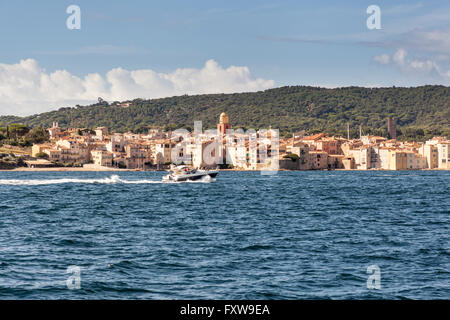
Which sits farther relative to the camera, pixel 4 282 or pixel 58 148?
pixel 58 148

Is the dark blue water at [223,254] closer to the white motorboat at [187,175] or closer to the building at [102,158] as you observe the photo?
the white motorboat at [187,175]

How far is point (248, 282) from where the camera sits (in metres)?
13.1

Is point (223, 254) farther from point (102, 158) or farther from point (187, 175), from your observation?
point (102, 158)

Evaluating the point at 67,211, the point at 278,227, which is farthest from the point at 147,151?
the point at 278,227

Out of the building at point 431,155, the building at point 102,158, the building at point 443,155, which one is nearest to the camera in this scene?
the building at point 102,158

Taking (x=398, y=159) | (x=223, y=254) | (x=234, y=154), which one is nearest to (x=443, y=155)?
(x=398, y=159)

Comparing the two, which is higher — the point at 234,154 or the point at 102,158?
the point at 234,154

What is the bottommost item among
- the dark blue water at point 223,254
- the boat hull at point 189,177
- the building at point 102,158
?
the dark blue water at point 223,254

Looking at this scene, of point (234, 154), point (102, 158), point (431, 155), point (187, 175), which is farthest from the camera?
point (431, 155)

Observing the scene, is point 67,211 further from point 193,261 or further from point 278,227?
point 193,261

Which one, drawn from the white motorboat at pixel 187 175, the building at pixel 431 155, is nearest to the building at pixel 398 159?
the building at pixel 431 155

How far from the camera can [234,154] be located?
13912cm

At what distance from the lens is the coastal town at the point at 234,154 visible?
134 m

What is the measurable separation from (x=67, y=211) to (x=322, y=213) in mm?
13812
